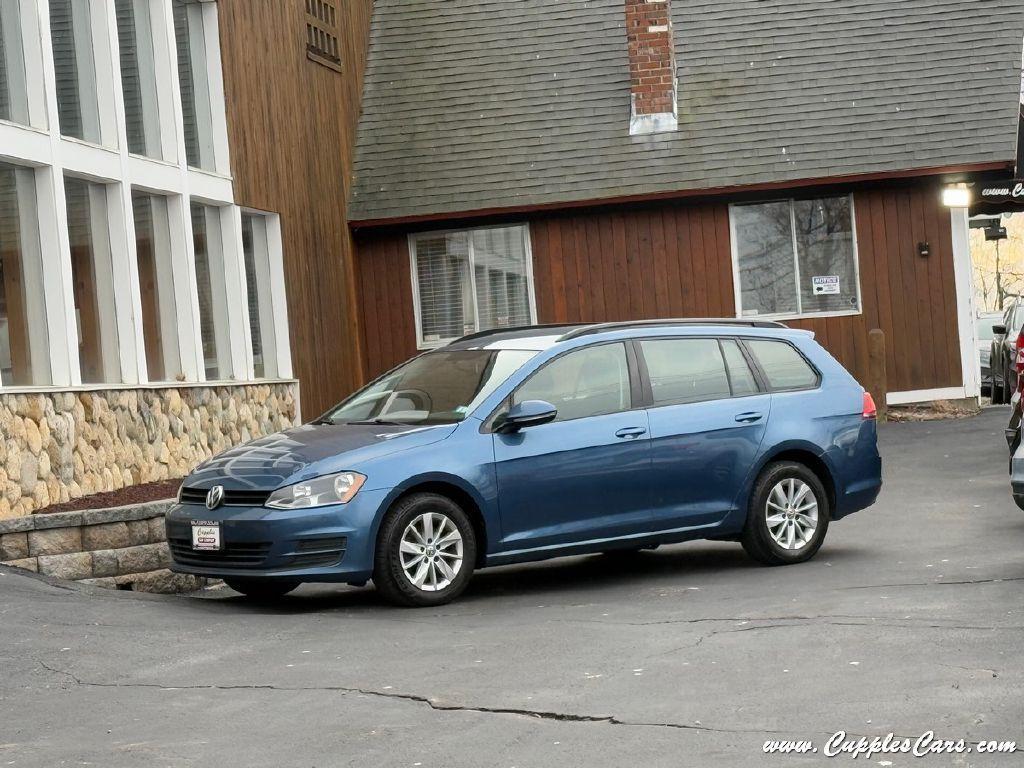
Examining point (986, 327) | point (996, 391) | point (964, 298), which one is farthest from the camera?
point (986, 327)

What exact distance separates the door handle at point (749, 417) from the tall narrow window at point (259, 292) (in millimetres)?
9171

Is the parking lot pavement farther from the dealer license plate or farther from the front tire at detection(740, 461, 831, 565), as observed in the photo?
the dealer license plate

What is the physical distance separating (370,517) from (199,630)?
1.17 metres

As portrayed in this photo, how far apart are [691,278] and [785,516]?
1148 centimetres

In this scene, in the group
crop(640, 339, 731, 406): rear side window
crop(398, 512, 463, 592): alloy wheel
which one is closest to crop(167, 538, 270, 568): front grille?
crop(398, 512, 463, 592): alloy wheel

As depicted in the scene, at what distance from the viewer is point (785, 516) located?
35.6 feet

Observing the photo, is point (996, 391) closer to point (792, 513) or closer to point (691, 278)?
point (691, 278)

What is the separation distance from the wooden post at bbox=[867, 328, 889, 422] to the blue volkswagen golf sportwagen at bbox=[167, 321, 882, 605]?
969 cm

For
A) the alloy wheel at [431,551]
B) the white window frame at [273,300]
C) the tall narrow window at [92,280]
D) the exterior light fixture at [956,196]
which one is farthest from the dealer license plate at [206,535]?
the exterior light fixture at [956,196]

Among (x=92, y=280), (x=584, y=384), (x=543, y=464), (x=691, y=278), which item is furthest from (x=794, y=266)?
(x=543, y=464)

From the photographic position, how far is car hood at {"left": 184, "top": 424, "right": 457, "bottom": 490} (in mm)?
9305

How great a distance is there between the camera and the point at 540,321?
2234 cm

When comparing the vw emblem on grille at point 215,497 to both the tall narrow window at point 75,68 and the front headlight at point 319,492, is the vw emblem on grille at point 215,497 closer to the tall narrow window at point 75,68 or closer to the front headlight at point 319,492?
the front headlight at point 319,492

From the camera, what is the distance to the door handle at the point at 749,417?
10.7 meters
